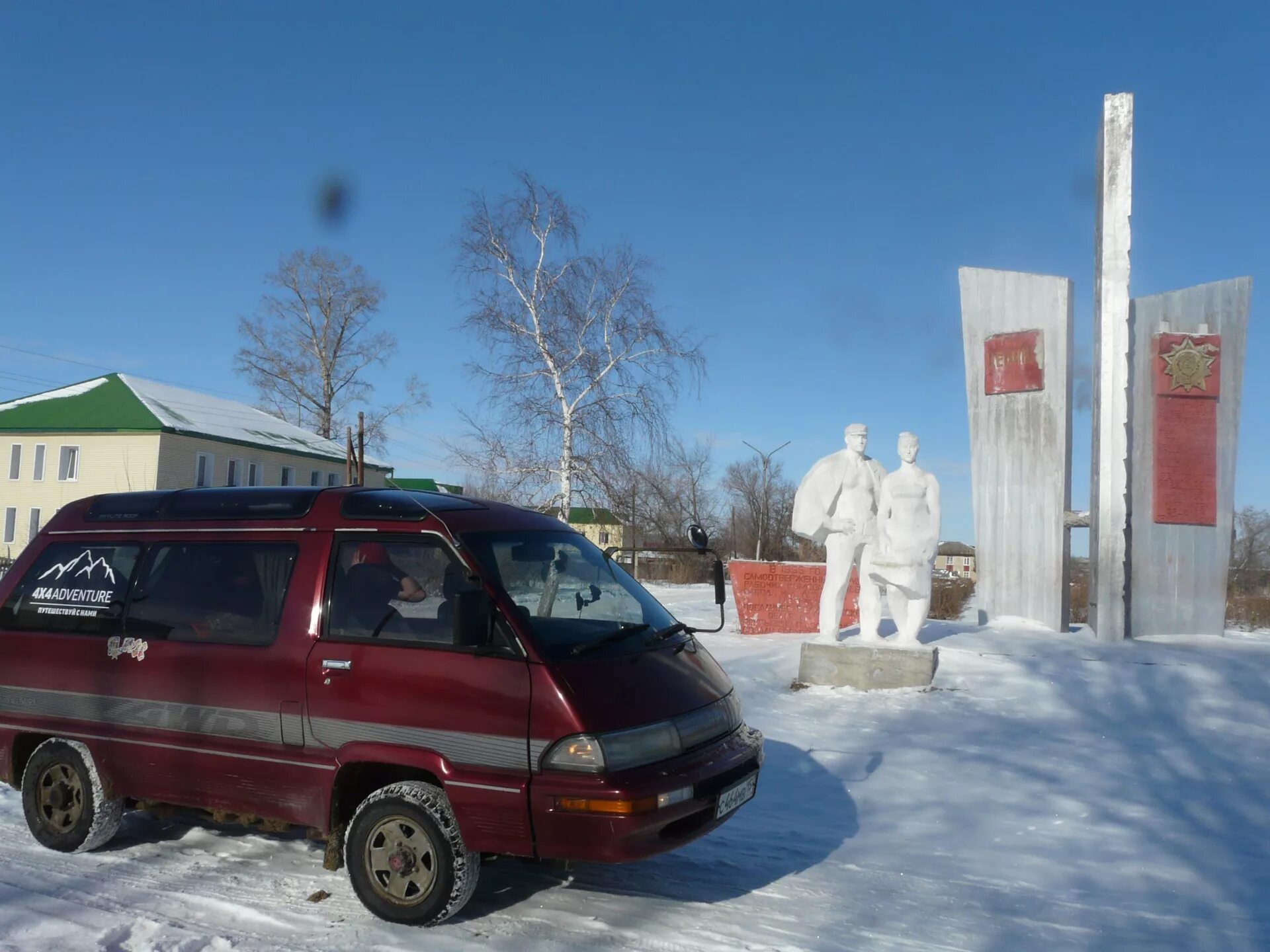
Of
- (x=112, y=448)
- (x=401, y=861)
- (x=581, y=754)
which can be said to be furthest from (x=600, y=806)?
(x=112, y=448)

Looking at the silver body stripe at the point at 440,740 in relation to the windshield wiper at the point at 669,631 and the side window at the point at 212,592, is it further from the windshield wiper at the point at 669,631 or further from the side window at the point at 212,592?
the windshield wiper at the point at 669,631

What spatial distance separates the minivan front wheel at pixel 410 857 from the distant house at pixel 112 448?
34974mm

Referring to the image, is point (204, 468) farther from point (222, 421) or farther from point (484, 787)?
point (484, 787)

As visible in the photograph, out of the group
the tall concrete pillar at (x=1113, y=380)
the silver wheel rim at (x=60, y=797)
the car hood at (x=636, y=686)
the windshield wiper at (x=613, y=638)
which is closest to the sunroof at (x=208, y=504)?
the silver wheel rim at (x=60, y=797)

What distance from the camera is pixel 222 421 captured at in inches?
1603

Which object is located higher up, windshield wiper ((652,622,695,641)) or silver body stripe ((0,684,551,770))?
windshield wiper ((652,622,695,641))

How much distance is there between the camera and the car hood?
4.16 meters

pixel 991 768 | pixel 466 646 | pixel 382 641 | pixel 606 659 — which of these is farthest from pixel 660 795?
pixel 991 768

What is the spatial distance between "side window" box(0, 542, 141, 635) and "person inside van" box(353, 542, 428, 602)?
1.63 meters

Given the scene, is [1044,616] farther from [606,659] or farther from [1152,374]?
[606,659]

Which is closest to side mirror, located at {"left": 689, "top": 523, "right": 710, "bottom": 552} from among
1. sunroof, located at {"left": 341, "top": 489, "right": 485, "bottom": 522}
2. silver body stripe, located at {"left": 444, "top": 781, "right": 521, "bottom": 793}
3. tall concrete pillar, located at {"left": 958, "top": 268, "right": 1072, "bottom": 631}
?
sunroof, located at {"left": 341, "top": 489, "right": 485, "bottom": 522}

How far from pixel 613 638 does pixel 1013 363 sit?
13.6m

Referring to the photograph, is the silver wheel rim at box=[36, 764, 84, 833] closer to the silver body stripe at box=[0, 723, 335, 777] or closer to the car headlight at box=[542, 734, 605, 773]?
the silver body stripe at box=[0, 723, 335, 777]

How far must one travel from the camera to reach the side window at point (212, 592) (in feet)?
16.2
